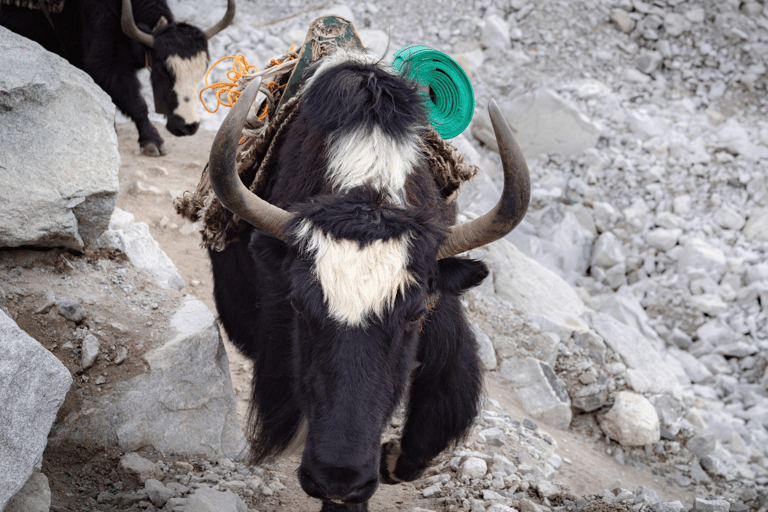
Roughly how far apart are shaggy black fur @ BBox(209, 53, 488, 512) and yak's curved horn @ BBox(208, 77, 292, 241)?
6 cm

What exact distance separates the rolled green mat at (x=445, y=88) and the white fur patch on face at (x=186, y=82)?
3.46 meters

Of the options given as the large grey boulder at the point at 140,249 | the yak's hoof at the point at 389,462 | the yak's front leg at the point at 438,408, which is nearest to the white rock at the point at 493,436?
the yak's front leg at the point at 438,408

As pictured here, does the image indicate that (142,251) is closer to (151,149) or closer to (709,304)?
(151,149)

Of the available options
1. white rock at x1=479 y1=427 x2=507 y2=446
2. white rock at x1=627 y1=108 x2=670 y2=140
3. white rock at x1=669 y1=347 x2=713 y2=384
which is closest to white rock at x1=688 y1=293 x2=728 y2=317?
white rock at x1=669 y1=347 x2=713 y2=384

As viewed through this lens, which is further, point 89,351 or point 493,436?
point 493,436

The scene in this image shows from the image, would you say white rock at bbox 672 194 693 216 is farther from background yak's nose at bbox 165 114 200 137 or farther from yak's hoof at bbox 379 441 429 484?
yak's hoof at bbox 379 441 429 484

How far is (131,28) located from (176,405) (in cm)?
426

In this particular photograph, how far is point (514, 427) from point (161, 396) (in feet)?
6.15

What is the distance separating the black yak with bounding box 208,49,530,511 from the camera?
1.83 meters

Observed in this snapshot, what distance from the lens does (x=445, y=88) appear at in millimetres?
2910

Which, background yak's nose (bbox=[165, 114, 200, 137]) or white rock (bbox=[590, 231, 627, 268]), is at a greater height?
background yak's nose (bbox=[165, 114, 200, 137])

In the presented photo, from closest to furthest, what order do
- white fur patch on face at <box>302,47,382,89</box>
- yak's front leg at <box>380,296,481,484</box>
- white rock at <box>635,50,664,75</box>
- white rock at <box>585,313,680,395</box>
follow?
white fur patch on face at <box>302,47,382,89</box> → yak's front leg at <box>380,296,481,484</box> → white rock at <box>585,313,680,395</box> → white rock at <box>635,50,664,75</box>

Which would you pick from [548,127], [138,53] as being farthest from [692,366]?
[138,53]

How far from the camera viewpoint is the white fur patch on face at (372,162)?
2.08 m
